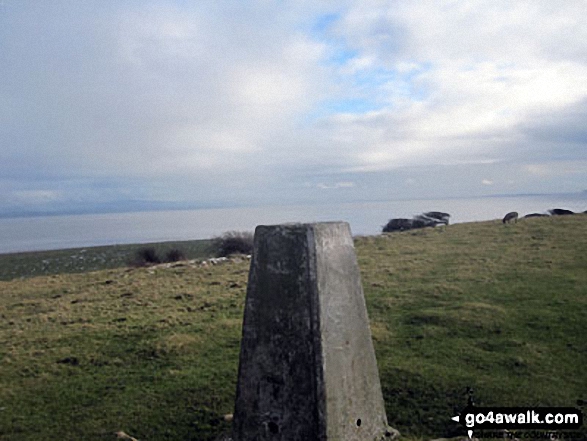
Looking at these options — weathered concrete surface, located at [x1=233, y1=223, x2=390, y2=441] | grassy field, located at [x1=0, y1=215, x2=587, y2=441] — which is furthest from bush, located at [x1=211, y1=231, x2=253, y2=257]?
weathered concrete surface, located at [x1=233, y1=223, x2=390, y2=441]

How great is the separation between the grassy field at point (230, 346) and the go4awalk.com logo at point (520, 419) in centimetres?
28

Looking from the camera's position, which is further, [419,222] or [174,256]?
[419,222]

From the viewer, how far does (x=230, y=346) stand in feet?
34.2

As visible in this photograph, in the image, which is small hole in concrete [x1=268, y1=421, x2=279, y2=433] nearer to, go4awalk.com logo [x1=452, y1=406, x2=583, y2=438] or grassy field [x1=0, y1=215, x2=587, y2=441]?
grassy field [x1=0, y1=215, x2=587, y2=441]

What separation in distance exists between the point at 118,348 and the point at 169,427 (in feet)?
14.3

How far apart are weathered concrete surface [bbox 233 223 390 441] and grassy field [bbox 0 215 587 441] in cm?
162

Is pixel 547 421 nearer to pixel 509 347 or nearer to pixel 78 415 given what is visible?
pixel 509 347

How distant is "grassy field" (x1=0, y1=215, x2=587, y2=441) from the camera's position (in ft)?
24.3

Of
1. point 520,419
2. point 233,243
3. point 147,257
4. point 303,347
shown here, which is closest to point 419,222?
point 233,243

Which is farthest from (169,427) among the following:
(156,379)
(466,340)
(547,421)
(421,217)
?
(421,217)

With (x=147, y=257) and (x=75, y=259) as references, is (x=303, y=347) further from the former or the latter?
(x=75, y=259)

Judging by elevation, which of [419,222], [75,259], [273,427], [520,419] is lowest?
[520,419]

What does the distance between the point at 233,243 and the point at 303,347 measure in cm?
2908

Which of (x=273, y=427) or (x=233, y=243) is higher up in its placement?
(x=233, y=243)
